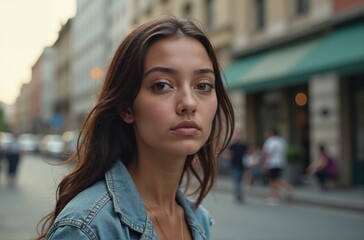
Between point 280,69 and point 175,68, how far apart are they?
15958mm

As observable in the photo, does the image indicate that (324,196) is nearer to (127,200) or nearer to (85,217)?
(127,200)

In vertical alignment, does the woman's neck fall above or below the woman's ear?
below

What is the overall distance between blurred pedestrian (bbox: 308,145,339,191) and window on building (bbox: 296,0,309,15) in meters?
5.80

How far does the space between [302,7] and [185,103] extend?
1784cm

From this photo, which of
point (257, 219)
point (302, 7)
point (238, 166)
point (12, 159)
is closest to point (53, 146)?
point (12, 159)

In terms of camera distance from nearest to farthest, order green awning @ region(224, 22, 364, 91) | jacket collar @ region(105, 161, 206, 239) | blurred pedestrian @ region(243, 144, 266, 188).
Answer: jacket collar @ region(105, 161, 206, 239) → green awning @ region(224, 22, 364, 91) → blurred pedestrian @ region(243, 144, 266, 188)

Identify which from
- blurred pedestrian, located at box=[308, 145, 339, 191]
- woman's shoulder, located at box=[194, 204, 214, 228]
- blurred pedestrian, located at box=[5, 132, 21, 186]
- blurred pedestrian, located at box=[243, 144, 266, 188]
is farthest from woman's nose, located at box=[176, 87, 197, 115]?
blurred pedestrian, located at box=[5, 132, 21, 186]

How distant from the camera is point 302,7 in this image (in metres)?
18.3

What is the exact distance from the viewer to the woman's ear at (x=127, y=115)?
5.30ft

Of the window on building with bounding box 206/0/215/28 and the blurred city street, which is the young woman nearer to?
the blurred city street

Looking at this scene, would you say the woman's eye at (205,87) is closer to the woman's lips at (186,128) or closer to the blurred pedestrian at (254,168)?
the woman's lips at (186,128)

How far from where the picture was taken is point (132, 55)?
156cm

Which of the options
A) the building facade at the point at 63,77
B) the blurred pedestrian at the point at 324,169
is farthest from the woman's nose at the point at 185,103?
the building facade at the point at 63,77

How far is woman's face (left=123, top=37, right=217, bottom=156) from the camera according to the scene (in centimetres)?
153
